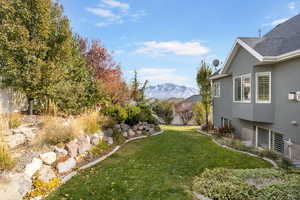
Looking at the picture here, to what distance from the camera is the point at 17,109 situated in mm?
8258

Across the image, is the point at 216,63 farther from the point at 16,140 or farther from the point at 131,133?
the point at 16,140

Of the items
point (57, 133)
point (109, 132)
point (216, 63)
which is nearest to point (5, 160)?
point (57, 133)

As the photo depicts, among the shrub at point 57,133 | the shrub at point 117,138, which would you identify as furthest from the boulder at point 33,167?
the shrub at point 117,138

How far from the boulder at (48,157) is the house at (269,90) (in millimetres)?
8282

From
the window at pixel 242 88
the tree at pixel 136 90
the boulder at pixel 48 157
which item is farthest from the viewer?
the tree at pixel 136 90

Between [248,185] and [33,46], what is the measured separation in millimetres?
8842

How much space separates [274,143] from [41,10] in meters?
12.1

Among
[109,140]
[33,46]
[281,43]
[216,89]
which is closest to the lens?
[33,46]

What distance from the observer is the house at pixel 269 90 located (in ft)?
20.7

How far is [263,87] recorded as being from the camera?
7840mm

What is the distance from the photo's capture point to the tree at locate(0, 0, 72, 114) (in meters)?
6.66

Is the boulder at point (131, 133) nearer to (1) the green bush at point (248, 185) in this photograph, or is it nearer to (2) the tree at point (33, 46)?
(2) the tree at point (33, 46)

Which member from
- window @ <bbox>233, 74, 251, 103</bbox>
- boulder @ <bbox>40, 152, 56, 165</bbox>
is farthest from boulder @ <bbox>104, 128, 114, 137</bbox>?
window @ <bbox>233, 74, 251, 103</bbox>

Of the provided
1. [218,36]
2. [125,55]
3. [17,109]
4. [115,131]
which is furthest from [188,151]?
[125,55]
